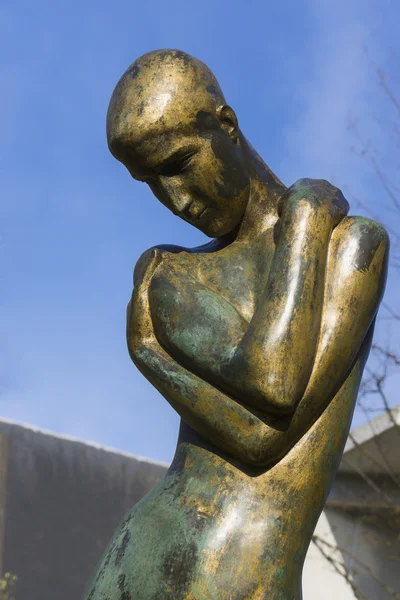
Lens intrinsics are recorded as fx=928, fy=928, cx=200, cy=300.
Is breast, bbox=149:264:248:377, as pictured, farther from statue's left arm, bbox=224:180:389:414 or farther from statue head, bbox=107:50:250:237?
statue head, bbox=107:50:250:237

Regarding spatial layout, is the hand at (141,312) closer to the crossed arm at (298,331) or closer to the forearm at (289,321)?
the crossed arm at (298,331)

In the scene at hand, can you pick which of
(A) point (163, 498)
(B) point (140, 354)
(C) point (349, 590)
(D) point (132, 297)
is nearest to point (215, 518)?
(A) point (163, 498)

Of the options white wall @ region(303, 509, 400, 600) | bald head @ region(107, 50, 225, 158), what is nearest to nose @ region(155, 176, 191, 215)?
bald head @ region(107, 50, 225, 158)

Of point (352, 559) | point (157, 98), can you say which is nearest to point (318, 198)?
point (157, 98)

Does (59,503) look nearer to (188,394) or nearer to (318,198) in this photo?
(188,394)

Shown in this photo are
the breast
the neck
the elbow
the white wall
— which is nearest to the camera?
the elbow

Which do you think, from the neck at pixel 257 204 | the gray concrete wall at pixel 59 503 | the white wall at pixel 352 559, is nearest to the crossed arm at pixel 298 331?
the neck at pixel 257 204

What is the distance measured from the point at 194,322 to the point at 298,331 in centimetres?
30

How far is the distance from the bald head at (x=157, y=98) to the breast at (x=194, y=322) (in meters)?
0.38

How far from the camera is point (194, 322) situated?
2303 millimetres

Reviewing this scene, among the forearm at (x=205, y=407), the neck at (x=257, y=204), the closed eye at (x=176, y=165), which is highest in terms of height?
the neck at (x=257, y=204)

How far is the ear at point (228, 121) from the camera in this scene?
244 centimetres

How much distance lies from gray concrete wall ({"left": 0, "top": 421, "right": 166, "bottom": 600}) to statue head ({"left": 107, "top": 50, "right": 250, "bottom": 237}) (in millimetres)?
6372

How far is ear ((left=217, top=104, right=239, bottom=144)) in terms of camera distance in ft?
7.99
